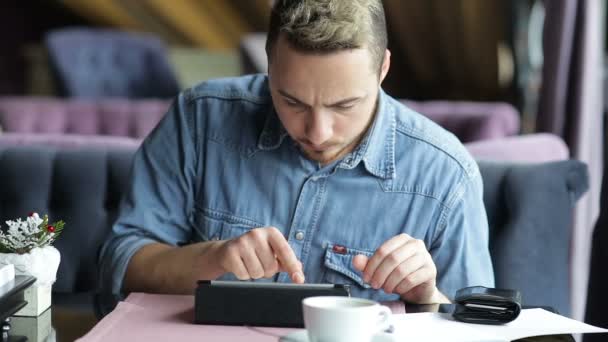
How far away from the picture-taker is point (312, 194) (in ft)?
4.73

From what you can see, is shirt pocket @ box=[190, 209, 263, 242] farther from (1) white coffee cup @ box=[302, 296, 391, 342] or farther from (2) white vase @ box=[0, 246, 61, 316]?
(1) white coffee cup @ box=[302, 296, 391, 342]

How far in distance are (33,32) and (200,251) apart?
6.83 metres

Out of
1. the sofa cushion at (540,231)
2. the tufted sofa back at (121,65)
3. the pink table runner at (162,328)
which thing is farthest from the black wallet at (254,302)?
the tufted sofa back at (121,65)

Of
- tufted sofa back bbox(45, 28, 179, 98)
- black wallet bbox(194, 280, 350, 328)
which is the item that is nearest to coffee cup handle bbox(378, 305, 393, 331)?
black wallet bbox(194, 280, 350, 328)

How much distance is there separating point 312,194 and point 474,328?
451mm

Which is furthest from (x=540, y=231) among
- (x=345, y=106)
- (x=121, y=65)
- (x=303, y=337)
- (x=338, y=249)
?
(x=121, y=65)

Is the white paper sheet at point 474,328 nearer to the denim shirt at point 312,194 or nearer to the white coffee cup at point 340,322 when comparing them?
the white coffee cup at point 340,322

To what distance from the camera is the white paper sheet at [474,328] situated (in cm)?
101

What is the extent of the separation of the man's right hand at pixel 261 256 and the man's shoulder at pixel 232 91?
1.30 feet

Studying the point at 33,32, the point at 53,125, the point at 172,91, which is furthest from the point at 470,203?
the point at 33,32

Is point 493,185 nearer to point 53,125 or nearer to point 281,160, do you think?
point 281,160

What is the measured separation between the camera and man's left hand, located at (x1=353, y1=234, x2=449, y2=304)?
1143 millimetres

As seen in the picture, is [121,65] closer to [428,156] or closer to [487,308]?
[428,156]

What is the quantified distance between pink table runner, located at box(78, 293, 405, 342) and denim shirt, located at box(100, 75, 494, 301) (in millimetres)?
297
